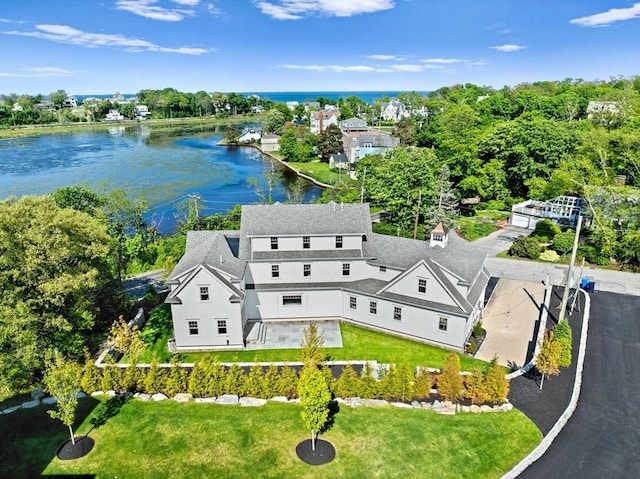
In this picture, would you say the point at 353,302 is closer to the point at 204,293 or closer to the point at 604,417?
the point at 204,293

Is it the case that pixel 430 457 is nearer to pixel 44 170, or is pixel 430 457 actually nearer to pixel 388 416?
pixel 388 416

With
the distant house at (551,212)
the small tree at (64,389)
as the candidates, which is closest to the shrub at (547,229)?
the distant house at (551,212)

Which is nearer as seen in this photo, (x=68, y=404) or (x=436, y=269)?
(x=68, y=404)

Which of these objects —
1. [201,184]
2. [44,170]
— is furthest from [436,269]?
[44,170]

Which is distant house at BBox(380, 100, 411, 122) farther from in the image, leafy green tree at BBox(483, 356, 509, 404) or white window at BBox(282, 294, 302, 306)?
leafy green tree at BBox(483, 356, 509, 404)

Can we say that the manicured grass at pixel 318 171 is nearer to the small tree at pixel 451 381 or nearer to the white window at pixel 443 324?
the white window at pixel 443 324
